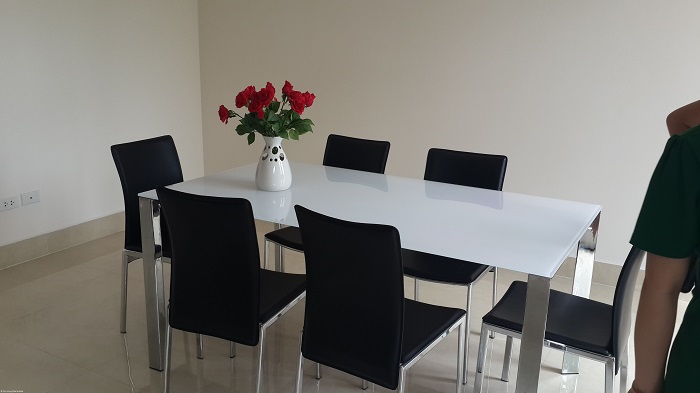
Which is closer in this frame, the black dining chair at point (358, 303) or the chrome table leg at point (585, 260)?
the black dining chair at point (358, 303)

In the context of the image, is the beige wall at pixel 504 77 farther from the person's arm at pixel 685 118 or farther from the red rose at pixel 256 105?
the person's arm at pixel 685 118

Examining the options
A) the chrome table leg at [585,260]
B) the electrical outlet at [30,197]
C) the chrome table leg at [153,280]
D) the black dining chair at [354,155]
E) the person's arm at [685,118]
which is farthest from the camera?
the electrical outlet at [30,197]

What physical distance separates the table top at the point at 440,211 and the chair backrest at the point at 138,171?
309 millimetres

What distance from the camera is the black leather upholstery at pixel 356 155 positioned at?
3348 millimetres

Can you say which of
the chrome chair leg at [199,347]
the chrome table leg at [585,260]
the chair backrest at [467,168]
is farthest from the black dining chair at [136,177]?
the chrome table leg at [585,260]

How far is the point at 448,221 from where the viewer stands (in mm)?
2391

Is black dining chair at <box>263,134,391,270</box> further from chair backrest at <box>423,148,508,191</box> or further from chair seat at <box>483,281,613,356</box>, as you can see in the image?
chair seat at <box>483,281,613,356</box>

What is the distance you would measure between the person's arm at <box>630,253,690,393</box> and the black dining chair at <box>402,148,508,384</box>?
148 cm

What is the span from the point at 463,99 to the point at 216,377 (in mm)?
2347

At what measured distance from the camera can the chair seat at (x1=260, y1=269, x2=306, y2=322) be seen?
234cm

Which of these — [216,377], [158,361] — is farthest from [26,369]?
[216,377]

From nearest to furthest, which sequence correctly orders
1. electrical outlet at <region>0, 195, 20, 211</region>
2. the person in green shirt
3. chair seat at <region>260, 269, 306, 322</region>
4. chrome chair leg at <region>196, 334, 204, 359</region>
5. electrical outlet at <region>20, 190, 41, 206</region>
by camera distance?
the person in green shirt, chair seat at <region>260, 269, 306, 322</region>, chrome chair leg at <region>196, 334, 204, 359</region>, electrical outlet at <region>0, 195, 20, 211</region>, electrical outlet at <region>20, 190, 41, 206</region>

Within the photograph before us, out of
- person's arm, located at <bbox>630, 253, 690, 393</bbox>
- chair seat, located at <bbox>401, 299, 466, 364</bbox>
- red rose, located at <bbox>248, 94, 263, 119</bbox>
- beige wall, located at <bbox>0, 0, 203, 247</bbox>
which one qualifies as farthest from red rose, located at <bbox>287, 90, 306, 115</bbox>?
beige wall, located at <bbox>0, 0, 203, 247</bbox>

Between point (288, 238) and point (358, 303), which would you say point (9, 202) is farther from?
point (358, 303)
